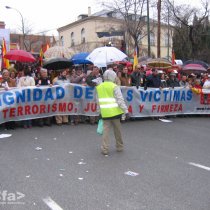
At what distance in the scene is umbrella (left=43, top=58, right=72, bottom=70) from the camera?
13875 millimetres

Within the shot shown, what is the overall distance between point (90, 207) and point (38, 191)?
0.99 metres

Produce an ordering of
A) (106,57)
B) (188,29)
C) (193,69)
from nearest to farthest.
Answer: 1. (106,57)
2. (193,69)
3. (188,29)

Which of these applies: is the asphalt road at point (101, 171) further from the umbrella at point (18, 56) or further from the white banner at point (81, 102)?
the umbrella at point (18, 56)

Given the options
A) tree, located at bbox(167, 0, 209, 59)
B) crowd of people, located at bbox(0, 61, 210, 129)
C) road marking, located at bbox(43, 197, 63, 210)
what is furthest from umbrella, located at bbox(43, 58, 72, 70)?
tree, located at bbox(167, 0, 209, 59)

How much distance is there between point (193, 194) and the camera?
5809 mm

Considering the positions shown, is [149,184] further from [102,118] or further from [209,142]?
[209,142]

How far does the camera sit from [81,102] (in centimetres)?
1240

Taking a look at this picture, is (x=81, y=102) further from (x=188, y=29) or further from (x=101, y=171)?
(x=188, y=29)

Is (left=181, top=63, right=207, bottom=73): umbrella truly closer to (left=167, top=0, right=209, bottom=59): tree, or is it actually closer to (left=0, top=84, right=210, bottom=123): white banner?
(left=0, top=84, right=210, bottom=123): white banner

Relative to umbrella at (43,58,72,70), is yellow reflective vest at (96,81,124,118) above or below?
below

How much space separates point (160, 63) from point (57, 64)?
16.9 ft

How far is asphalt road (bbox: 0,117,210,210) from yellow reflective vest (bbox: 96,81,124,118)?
830mm

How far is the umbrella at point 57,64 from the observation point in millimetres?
13875

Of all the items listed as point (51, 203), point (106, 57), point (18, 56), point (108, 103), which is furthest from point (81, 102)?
point (51, 203)
